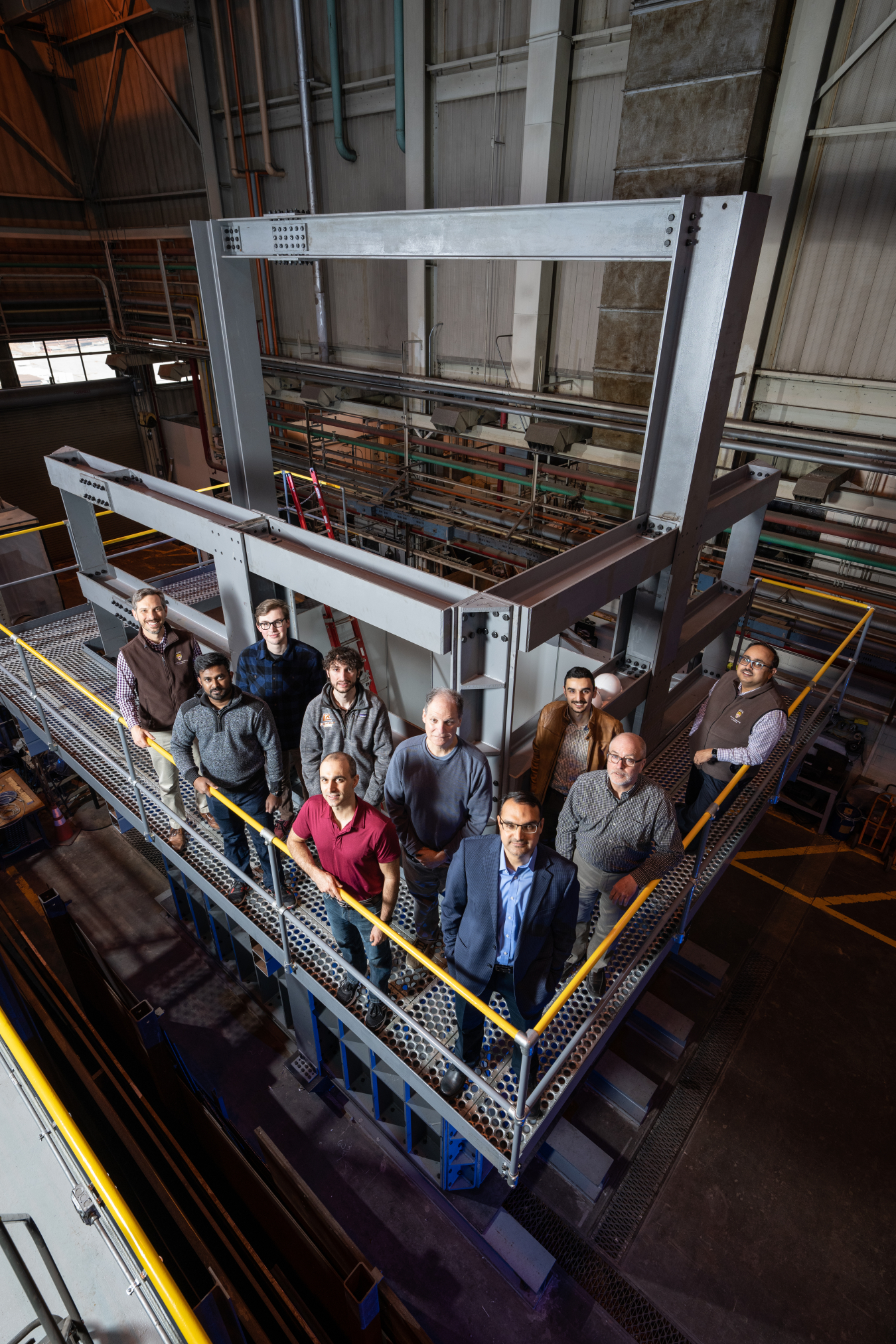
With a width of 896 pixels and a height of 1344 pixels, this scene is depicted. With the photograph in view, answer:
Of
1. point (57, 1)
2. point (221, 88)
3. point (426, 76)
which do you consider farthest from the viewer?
point (57, 1)

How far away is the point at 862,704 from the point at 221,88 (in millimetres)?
15524

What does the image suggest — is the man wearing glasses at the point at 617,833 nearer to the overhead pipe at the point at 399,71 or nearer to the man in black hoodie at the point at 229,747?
the man in black hoodie at the point at 229,747

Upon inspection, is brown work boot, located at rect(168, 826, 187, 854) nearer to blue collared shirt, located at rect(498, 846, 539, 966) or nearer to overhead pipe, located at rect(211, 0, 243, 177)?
blue collared shirt, located at rect(498, 846, 539, 966)

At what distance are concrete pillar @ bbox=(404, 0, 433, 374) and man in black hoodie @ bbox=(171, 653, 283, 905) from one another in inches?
340

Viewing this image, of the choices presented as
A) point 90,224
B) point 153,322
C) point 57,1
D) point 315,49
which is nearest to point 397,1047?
point 315,49

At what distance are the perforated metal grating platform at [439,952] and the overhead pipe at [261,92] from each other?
11.0 metres

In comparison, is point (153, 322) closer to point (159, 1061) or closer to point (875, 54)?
point (875, 54)

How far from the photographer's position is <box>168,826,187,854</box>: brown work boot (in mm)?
5422

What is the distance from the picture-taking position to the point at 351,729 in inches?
161

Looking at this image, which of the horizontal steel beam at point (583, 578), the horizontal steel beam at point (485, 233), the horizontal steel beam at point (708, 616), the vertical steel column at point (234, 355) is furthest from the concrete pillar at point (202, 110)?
the horizontal steel beam at point (583, 578)

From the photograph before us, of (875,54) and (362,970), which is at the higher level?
(875,54)

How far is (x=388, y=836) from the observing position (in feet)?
11.8

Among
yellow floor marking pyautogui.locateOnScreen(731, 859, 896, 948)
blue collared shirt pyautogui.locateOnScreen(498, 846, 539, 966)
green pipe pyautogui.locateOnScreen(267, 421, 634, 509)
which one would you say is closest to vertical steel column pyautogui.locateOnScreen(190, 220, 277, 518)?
blue collared shirt pyautogui.locateOnScreen(498, 846, 539, 966)

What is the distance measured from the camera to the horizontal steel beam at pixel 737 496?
16.7 ft
